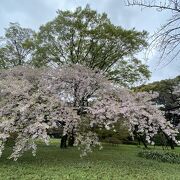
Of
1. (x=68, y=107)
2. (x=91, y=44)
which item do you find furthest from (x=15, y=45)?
(x=68, y=107)

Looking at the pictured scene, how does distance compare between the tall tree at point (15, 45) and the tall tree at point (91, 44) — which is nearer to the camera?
the tall tree at point (91, 44)

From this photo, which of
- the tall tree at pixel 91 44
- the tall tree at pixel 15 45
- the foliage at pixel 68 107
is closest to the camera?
the foliage at pixel 68 107

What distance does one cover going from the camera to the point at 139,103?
13.6 m

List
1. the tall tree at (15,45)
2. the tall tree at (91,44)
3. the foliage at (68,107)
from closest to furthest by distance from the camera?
the foliage at (68,107)
the tall tree at (91,44)
the tall tree at (15,45)

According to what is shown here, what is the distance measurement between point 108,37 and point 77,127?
32.6ft

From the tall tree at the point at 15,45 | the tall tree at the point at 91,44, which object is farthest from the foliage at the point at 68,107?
the tall tree at the point at 15,45

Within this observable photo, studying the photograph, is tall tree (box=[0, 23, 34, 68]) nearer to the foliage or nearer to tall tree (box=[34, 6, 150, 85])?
tall tree (box=[34, 6, 150, 85])

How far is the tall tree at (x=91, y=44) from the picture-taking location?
21.9 metres

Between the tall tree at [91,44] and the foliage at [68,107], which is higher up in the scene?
the tall tree at [91,44]

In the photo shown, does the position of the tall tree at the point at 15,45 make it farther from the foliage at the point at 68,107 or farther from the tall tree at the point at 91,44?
the foliage at the point at 68,107

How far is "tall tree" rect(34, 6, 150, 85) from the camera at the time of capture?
21.9 meters

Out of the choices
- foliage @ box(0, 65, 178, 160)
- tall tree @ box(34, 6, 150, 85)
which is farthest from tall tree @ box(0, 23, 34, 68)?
foliage @ box(0, 65, 178, 160)

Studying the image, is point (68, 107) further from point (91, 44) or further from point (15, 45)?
point (15, 45)

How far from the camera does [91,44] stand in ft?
74.1
